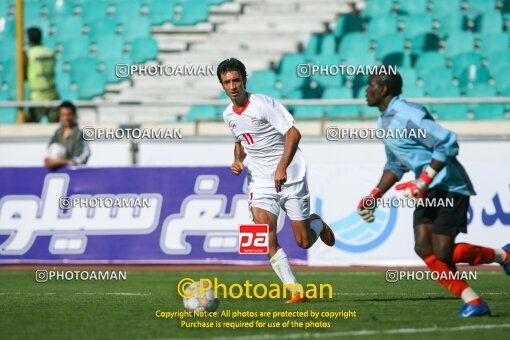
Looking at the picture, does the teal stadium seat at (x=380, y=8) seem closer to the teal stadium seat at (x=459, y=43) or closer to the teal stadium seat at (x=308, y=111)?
the teal stadium seat at (x=459, y=43)

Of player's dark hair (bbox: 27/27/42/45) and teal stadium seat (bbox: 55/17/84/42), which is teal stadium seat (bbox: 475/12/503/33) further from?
teal stadium seat (bbox: 55/17/84/42)

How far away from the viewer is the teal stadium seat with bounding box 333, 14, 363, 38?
21266mm

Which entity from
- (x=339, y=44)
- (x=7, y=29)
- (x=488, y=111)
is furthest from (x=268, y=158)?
(x=7, y=29)

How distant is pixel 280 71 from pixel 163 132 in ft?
17.1

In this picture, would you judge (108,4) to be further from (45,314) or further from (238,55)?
(45,314)

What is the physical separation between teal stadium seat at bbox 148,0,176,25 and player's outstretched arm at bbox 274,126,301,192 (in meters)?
13.8

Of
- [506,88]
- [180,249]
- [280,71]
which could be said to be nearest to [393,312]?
[180,249]

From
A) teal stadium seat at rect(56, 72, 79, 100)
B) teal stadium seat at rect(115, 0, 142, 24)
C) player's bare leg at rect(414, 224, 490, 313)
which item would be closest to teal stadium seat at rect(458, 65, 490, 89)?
teal stadium seat at rect(56, 72, 79, 100)

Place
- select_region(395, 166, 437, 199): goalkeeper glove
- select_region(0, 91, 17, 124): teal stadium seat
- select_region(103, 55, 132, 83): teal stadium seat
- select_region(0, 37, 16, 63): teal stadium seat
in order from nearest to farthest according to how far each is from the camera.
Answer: select_region(395, 166, 437, 199): goalkeeper glove < select_region(0, 91, 17, 124): teal stadium seat < select_region(103, 55, 132, 83): teal stadium seat < select_region(0, 37, 16, 63): teal stadium seat

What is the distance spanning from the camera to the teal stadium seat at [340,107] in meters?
17.4

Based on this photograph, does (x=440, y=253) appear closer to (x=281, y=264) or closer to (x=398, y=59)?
(x=281, y=264)

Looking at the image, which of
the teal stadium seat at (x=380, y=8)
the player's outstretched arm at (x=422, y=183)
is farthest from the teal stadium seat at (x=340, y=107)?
the player's outstretched arm at (x=422, y=183)

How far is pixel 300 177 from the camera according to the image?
10.2 meters

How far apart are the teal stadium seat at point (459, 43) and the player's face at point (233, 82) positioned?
1106 cm
